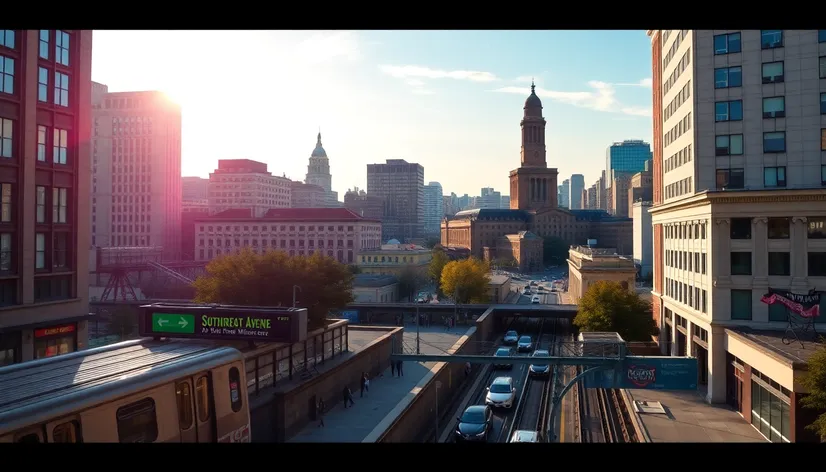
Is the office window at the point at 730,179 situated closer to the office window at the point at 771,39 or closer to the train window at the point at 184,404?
the office window at the point at 771,39

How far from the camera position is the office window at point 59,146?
31.2 meters

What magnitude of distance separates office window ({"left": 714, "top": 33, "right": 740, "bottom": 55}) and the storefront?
133 ft

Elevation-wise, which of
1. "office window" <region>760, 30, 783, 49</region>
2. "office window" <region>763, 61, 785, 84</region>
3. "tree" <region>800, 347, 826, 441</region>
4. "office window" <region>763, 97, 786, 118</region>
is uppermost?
"office window" <region>760, 30, 783, 49</region>

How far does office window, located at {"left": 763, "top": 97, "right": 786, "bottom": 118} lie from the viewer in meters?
33.7

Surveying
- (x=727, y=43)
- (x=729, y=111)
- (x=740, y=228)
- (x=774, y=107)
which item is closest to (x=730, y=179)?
(x=729, y=111)

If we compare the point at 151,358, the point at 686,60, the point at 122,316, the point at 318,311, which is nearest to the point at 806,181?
Answer: the point at 686,60

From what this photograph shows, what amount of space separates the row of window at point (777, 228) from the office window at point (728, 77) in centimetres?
864

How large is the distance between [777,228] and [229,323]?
28579mm

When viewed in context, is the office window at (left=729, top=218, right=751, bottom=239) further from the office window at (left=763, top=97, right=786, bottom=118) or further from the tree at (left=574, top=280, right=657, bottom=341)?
the tree at (left=574, top=280, right=657, bottom=341)

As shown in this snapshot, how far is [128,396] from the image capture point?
11.5 meters

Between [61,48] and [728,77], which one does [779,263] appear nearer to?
[728,77]

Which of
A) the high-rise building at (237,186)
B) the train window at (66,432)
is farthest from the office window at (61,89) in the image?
the high-rise building at (237,186)

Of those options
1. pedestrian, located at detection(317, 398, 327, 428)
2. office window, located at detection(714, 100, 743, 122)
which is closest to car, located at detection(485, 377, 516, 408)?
pedestrian, located at detection(317, 398, 327, 428)
